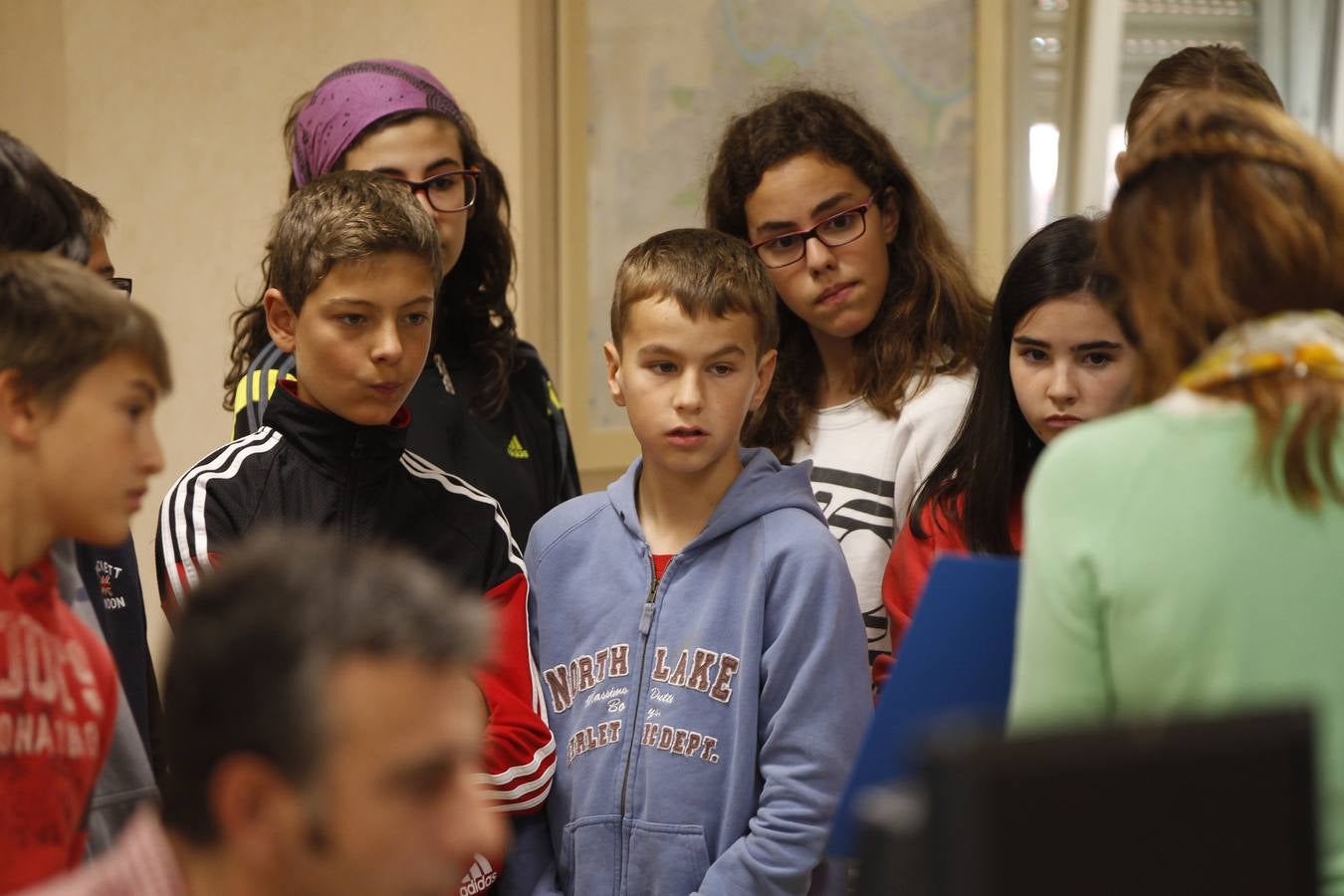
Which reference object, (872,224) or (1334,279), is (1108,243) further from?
(872,224)

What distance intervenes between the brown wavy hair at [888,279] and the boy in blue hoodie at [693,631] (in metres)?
0.28

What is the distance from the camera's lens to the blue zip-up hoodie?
179 centimetres

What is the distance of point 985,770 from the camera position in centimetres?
74

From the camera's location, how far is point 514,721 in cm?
181

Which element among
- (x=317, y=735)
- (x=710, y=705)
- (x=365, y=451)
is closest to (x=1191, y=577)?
(x=317, y=735)

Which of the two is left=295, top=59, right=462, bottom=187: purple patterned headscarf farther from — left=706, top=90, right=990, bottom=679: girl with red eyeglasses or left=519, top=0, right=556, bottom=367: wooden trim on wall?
left=519, top=0, right=556, bottom=367: wooden trim on wall

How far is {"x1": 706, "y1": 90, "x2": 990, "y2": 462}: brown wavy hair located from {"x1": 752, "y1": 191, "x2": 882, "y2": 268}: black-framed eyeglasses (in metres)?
0.08

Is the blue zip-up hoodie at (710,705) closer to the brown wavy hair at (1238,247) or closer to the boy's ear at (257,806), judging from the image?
the brown wavy hair at (1238,247)

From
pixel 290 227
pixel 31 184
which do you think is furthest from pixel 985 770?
pixel 290 227

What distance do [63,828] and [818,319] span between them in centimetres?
149

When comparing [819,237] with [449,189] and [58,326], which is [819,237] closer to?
[449,189]

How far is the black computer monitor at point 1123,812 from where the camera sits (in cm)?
75

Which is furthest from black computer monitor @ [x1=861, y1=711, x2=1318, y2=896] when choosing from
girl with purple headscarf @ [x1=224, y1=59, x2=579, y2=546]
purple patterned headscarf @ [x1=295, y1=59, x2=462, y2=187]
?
purple patterned headscarf @ [x1=295, y1=59, x2=462, y2=187]

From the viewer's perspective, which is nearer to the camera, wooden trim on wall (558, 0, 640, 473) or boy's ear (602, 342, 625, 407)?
boy's ear (602, 342, 625, 407)
